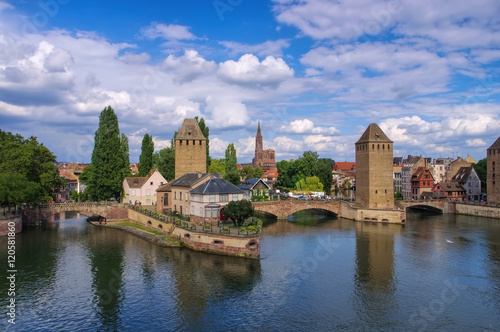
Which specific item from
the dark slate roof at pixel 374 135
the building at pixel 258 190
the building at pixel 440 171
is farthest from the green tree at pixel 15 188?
the building at pixel 440 171

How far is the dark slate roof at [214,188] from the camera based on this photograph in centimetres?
4788

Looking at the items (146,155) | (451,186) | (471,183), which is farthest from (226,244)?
(471,183)

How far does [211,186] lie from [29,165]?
28.5 m

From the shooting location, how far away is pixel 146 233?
2005 inches

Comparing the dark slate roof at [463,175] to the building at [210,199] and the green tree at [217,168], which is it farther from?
→ the building at [210,199]

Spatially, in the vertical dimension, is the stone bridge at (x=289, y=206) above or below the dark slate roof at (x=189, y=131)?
below

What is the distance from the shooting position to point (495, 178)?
7806 centimetres

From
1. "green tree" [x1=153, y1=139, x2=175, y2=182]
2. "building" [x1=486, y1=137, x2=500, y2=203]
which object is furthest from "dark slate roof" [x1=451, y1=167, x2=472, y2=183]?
"green tree" [x1=153, y1=139, x2=175, y2=182]

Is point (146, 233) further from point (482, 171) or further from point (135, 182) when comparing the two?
point (482, 171)

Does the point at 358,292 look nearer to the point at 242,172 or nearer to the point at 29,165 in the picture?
the point at 29,165

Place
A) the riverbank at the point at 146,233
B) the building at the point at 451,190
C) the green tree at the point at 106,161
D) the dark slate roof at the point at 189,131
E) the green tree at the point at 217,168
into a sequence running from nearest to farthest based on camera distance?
the riverbank at the point at 146,233 < the green tree at the point at 106,161 < the dark slate roof at the point at 189,131 < the building at the point at 451,190 < the green tree at the point at 217,168

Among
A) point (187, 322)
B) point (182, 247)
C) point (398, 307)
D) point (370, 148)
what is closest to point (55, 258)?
point (182, 247)

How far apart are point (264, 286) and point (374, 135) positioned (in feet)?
152

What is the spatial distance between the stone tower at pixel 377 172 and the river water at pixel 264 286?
732 inches
